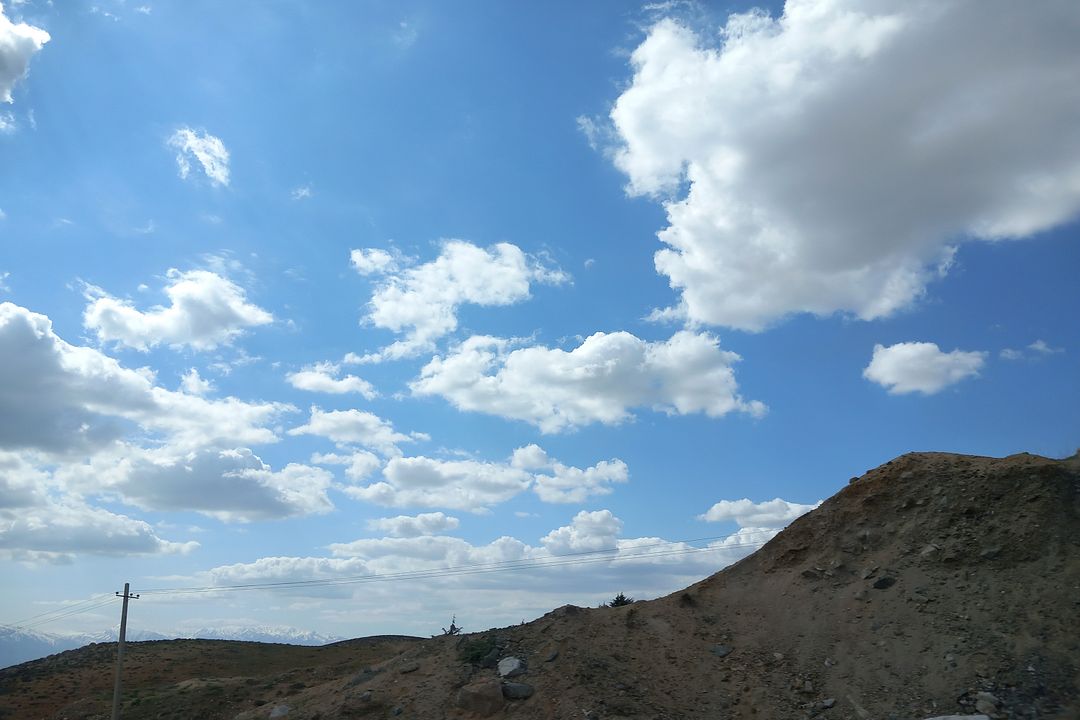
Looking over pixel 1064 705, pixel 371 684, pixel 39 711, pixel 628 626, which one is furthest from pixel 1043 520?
pixel 39 711

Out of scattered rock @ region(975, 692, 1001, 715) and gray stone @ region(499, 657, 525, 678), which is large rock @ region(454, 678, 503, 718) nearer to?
gray stone @ region(499, 657, 525, 678)

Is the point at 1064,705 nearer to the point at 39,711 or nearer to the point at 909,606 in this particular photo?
the point at 909,606

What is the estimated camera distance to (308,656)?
5531cm

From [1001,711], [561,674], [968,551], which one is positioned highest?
[968,551]

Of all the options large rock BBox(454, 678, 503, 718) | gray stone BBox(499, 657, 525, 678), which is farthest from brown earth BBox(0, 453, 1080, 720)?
gray stone BBox(499, 657, 525, 678)

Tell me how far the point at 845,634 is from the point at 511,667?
11618mm

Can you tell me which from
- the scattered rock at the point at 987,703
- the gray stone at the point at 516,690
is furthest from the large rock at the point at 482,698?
the scattered rock at the point at 987,703

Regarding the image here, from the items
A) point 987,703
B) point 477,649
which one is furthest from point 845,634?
point 477,649

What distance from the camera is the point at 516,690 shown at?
25391 millimetres

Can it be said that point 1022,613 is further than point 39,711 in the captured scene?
No

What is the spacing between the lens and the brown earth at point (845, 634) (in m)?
23.0

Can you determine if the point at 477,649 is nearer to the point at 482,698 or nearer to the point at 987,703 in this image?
the point at 482,698

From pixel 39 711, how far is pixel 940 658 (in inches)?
1920

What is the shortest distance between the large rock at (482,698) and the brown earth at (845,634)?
0.05 meters
